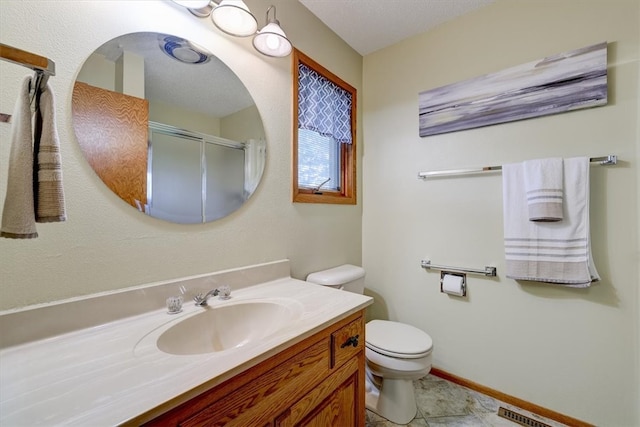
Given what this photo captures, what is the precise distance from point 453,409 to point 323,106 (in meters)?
2.01

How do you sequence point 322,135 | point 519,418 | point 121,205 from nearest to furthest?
point 121,205, point 519,418, point 322,135

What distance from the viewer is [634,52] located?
124 cm

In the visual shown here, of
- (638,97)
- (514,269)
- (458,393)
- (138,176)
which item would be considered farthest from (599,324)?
(138,176)

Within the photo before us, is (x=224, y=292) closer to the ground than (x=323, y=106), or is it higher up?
closer to the ground

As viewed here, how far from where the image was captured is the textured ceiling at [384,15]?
1.58 metres

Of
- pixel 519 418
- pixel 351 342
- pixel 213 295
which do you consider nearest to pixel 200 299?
pixel 213 295

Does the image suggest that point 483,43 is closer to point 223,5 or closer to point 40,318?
point 223,5

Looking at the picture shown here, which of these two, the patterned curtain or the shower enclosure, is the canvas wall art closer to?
the patterned curtain

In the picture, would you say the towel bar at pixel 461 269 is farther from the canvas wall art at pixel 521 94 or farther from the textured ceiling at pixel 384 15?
the textured ceiling at pixel 384 15

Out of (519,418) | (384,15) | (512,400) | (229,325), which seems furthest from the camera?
(384,15)

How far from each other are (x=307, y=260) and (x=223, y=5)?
1310mm

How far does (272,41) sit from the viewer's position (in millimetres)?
1265

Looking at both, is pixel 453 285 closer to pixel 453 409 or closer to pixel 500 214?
pixel 500 214

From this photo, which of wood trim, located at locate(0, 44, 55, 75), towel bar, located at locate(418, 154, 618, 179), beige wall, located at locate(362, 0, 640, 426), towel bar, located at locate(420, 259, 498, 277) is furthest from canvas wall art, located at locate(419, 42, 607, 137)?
wood trim, located at locate(0, 44, 55, 75)
